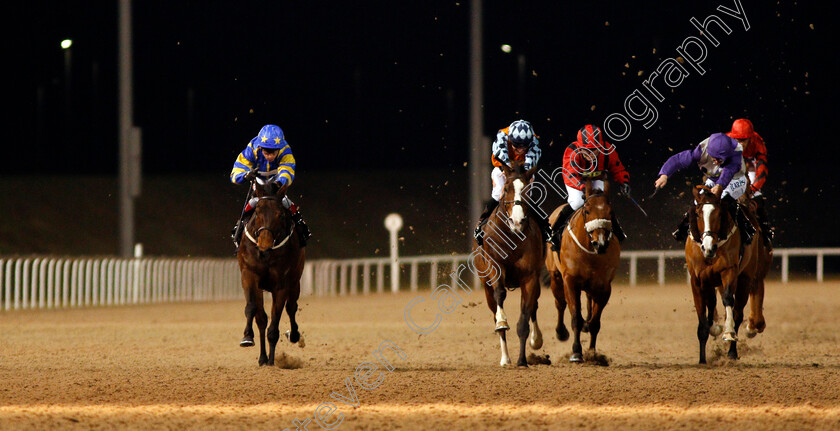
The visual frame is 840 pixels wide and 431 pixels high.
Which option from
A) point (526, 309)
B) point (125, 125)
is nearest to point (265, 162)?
point (526, 309)

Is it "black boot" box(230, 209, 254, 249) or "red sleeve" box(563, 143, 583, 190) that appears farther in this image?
"red sleeve" box(563, 143, 583, 190)

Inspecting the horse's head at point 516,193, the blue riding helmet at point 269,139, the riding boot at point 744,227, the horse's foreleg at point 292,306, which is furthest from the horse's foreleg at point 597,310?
the blue riding helmet at point 269,139

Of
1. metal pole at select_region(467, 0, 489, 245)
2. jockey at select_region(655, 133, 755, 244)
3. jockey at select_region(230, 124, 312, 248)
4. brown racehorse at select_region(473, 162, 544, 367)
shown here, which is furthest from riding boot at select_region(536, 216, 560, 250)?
metal pole at select_region(467, 0, 489, 245)

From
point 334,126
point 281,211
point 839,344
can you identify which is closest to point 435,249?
point 334,126

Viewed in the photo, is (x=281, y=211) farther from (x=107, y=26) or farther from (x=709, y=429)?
(x=107, y=26)

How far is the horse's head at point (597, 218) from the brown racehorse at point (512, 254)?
0.54m

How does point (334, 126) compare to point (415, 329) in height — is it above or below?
above

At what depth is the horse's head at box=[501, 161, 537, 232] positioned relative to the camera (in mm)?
10453

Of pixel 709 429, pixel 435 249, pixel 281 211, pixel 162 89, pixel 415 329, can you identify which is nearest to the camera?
pixel 709 429

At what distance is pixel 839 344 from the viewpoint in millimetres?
14094

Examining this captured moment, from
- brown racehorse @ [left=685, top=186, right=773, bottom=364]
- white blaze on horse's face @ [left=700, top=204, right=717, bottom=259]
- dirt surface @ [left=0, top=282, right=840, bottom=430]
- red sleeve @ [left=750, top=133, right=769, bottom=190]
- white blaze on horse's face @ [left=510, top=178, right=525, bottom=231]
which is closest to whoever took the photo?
dirt surface @ [left=0, top=282, right=840, bottom=430]

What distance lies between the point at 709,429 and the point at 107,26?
136 ft

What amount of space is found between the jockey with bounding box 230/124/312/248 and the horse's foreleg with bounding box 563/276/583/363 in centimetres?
259

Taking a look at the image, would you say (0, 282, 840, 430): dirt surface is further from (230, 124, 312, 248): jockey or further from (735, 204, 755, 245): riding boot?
(230, 124, 312, 248): jockey
